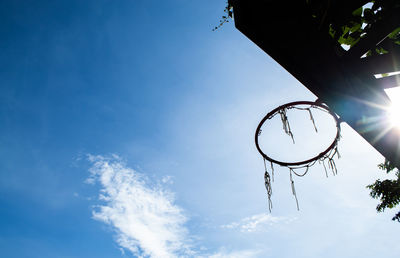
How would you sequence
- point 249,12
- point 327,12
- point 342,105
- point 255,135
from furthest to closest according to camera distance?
point 255,135 < point 342,105 < point 327,12 < point 249,12

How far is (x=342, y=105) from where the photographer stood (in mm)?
2318

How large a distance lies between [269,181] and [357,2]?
155 inches

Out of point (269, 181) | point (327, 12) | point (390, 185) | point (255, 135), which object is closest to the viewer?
point (327, 12)

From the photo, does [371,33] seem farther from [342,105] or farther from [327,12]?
[342,105]

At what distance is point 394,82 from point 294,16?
57.8 inches

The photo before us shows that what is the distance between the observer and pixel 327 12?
85.3 inches

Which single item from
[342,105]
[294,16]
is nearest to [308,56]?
[294,16]

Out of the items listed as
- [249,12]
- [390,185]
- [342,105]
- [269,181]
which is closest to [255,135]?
[269,181]

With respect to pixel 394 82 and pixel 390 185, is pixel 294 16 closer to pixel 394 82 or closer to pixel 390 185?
pixel 394 82

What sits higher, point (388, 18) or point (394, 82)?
point (388, 18)

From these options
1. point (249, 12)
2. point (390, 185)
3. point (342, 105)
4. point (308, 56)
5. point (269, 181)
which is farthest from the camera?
point (390, 185)

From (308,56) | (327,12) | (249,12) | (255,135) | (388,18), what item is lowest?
(308,56)

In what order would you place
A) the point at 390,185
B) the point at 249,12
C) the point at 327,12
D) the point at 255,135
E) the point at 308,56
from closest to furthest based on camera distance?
the point at 249,12 → the point at 308,56 → the point at 327,12 → the point at 255,135 → the point at 390,185

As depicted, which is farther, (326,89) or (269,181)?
(269,181)
